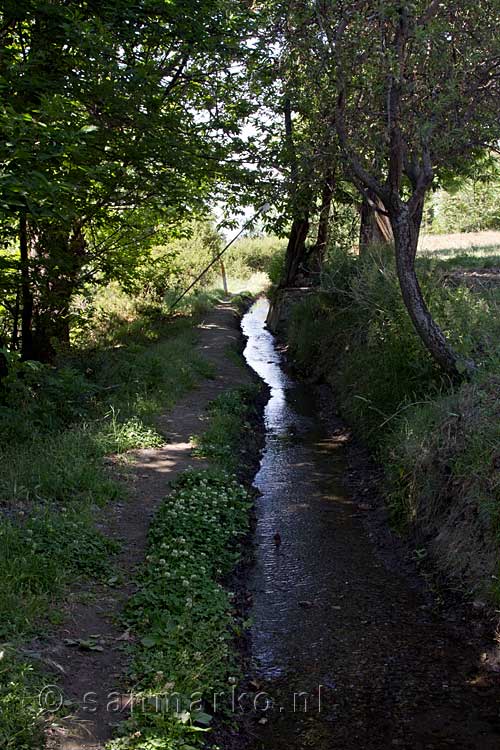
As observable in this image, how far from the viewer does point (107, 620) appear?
15.1 feet

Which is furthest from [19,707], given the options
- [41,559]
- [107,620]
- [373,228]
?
[373,228]

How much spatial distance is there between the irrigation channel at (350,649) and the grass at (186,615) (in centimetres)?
34

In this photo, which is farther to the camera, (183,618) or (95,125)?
(95,125)

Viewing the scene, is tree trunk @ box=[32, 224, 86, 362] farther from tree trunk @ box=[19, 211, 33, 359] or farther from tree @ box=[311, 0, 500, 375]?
tree @ box=[311, 0, 500, 375]

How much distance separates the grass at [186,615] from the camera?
3.66 metres

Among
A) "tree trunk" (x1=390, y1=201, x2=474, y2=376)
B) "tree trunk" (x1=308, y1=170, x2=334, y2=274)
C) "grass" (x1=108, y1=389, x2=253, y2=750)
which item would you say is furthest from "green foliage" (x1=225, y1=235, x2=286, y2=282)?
"grass" (x1=108, y1=389, x2=253, y2=750)

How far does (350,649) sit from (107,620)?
178 centimetres

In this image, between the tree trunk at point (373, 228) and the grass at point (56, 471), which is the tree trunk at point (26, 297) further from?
the tree trunk at point (373, 228)

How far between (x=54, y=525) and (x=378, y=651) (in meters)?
2.60

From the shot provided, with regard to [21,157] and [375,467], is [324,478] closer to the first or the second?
[375,467]

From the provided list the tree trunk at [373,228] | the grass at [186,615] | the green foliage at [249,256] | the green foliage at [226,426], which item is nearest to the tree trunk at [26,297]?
the green foliage at [226,426]

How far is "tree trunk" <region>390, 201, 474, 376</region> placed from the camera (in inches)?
301

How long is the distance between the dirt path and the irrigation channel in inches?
39.2

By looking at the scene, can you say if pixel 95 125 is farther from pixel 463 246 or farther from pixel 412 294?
pixel 463 246
